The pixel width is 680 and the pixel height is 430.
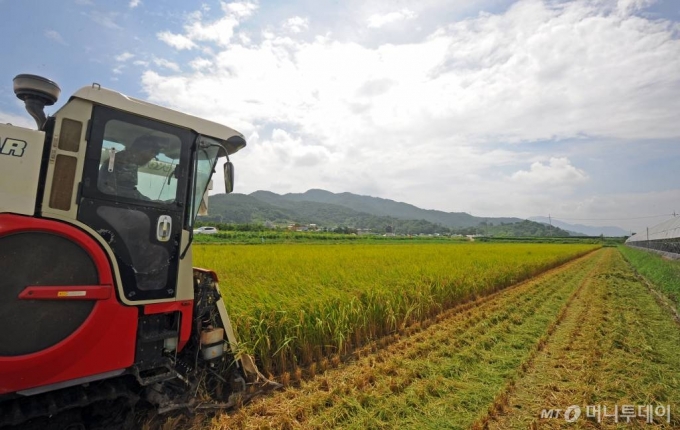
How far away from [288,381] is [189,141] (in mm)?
2980

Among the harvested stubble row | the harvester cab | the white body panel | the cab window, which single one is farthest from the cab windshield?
the harvested stubble row

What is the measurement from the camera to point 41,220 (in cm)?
221

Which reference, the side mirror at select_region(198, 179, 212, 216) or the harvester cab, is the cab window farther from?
the side mirror at select_region(198, 179, 212, 216)

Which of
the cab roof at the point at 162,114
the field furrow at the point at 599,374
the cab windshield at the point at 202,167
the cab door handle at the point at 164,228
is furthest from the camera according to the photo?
the field furrow at the point at 599,374

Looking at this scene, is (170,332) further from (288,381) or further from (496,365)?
(496,365)

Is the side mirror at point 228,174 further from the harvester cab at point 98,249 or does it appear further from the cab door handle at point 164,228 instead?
the cab door handle at point 164,228

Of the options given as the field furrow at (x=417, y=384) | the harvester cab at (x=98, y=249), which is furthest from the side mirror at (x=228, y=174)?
the field furrow at (x=417, y=384)

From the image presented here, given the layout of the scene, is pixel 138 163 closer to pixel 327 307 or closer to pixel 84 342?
pixel 84 342

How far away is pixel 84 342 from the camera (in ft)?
7.61

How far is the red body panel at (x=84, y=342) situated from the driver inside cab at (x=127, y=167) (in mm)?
421

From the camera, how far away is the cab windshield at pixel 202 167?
306 cm

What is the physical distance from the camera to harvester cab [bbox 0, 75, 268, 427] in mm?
2146

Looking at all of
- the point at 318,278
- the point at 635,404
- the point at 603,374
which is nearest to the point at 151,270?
the point at 318,278

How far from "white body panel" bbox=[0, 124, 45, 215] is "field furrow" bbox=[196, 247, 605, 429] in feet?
8.05
